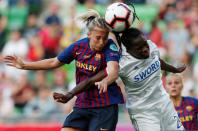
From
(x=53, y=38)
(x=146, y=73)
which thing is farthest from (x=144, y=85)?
(x=53, y=38)

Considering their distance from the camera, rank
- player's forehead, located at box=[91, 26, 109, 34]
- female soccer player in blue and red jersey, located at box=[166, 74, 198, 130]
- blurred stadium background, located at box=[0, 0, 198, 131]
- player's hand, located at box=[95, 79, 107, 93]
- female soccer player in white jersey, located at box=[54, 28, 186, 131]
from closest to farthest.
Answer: player's hand, located at box=[95, 79, 107, 93] < player's forehead, located at box=[91, 26, 109, 34] < female soccer player in white jersey, located at box=[54, 28, 186, 131] < female soccer player in blue and red jersey, located at box=[166, 74, 198, 130] < blurred stadium background, located at box=[0, 0, 198, 131]

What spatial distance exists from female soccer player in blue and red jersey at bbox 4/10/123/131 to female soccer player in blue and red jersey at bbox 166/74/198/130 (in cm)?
154

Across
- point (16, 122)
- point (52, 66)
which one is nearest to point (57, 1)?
point (16, 122)

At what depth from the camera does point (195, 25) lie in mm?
11742

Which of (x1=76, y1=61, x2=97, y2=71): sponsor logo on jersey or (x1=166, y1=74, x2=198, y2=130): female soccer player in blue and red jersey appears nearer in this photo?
(x1=76, y1=61, x2=97, y2=71): sponsor logo on jersey

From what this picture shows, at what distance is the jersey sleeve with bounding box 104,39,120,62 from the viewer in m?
5.59

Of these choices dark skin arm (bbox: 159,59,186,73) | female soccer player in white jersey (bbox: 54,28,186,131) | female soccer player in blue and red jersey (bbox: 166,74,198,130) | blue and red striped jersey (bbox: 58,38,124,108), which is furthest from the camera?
female soccer player in blue and red jersey (bbox: 166,74,198,130)

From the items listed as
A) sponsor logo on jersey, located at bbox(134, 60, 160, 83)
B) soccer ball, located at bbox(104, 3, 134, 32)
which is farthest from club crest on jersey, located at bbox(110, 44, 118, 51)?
sponsor logo on jersey, located at bbox(134, 60, 160, 83)

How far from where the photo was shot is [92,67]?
5.72 m

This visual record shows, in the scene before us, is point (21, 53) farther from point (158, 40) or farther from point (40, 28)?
point (158, 40)

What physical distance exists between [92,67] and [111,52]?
29 cm

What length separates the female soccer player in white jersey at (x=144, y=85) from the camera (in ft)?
19.1

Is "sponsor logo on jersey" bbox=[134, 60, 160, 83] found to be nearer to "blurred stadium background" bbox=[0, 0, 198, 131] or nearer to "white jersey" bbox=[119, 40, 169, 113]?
"white jersey" bbox=[119, 40, 169, 113]

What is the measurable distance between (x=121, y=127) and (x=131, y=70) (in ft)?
8.64
